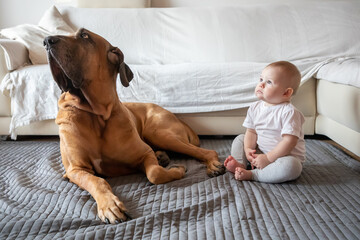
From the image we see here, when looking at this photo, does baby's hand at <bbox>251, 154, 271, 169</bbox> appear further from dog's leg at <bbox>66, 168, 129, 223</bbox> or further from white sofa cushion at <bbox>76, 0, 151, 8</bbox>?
white sofa cushion at <bbox>76, 0, 151, 8</bbox>

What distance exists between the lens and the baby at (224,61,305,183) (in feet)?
4.74

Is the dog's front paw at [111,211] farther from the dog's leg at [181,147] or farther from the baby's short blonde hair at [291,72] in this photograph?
the baby's short blonde hair at [291,72]

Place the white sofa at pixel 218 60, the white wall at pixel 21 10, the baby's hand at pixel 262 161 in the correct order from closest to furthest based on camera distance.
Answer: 1. the baby's hand at pixel 262 161
2. the white sofa at pixel 218 60
3. the white wall at pixel 21 10

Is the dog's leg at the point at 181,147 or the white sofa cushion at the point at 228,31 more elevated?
the white sofa cushion at the point at 228,31

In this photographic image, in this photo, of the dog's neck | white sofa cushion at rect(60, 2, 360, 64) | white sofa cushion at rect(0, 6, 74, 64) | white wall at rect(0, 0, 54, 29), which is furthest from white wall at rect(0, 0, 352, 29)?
the dog's neck

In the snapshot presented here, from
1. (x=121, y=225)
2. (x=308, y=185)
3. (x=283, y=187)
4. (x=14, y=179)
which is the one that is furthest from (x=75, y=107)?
(x=308, y=185)

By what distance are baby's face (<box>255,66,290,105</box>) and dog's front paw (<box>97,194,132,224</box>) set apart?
2.70 feet

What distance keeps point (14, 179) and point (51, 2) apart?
8.47 ft

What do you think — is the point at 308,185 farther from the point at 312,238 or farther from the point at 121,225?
the point at 121,225

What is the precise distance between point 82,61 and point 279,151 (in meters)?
0.93

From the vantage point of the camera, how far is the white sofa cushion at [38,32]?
8.23 ft

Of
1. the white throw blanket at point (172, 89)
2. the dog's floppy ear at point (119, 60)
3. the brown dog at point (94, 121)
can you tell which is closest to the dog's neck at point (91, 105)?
the brown dog at point (94, 121)

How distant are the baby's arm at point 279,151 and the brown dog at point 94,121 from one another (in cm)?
20

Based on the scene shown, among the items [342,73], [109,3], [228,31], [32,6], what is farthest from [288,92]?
[32,6]
